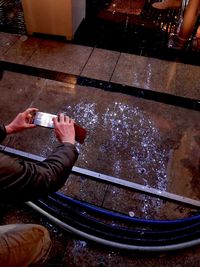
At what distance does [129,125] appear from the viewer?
405cm

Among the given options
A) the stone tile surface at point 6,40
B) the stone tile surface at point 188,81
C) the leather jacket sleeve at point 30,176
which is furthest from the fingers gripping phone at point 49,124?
the stone tile surface at point 6,40

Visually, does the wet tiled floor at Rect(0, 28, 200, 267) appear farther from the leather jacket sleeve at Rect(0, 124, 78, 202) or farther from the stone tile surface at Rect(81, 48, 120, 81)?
the leather jacket sleeve at Rect(0, 124, 78, 202)

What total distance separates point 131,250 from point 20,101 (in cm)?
295

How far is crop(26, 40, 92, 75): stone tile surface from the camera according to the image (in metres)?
5.04

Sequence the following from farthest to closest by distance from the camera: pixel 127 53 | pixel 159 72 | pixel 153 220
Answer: pixel 127 53 → pixel 159 72 → pixel 153 220

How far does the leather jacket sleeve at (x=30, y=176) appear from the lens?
5.46ft

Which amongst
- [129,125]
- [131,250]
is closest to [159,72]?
[129,125]

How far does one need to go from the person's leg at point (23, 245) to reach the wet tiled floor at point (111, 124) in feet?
2.03

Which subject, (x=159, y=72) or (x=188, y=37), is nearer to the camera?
(x=159, y=72)

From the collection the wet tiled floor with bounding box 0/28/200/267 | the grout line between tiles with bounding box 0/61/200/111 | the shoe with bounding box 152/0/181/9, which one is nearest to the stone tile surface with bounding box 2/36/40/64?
the wet tiled floor with bounding box 0/28/200/267

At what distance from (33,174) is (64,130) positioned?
0.56m

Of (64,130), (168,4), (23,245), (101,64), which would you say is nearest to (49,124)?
(64,130)

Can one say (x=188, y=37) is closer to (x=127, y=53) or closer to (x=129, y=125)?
(x=127, y=53)

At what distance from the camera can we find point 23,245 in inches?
80.9
